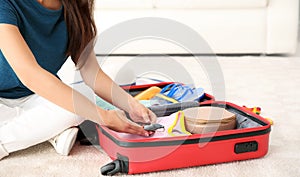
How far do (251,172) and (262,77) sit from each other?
86 centimetres

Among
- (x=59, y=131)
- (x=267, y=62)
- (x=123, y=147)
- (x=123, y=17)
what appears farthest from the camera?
(x=123, y=17)

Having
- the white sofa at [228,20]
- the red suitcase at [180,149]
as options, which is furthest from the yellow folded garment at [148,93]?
the white sofa at [228,20]

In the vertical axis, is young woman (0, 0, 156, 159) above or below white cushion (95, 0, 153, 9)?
above

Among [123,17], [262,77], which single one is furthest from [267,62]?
[123,17]

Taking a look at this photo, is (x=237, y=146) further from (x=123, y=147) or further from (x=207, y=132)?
(x=123, y=147)

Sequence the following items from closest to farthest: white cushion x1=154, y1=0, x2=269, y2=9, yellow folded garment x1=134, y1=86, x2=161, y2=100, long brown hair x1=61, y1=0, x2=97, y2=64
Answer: long brown hair x1=61, y1=0, x2=97, y2=64 < yellow folded garment x1=134, y1=86, x2=161, y2=100 < white cushion x1=154, y1=0, x2=269, y2=9

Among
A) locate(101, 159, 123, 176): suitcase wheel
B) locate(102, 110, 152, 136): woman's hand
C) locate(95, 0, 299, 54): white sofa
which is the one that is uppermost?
locate(102, 110, 152, 136): woman's hand

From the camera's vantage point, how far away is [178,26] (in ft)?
6.82

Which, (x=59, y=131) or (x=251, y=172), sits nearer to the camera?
(x=251, y=172)

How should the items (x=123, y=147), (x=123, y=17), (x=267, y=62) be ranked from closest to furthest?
(x=123, y=147)
(x=267, y=62)
(x=123, y=17)

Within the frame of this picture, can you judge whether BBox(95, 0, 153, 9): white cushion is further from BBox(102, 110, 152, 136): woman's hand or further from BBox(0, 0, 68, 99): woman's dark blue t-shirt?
BBox(102, 110, 152, 136): woman's hand

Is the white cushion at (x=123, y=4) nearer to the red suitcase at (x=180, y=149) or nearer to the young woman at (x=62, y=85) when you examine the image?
the young woman at (x=62, y=85)

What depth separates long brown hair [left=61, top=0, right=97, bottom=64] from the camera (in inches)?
41.3

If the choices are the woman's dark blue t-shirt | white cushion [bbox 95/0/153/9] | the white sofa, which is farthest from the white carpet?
white cushion [bbox 95/0/153/9]
